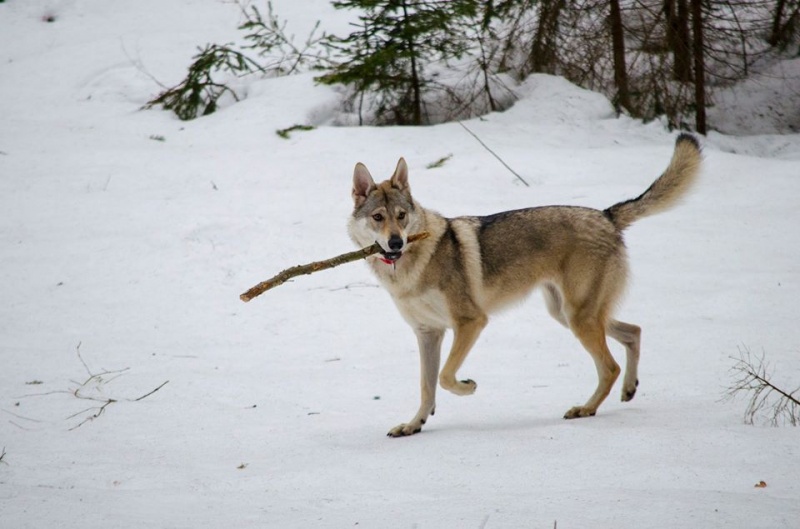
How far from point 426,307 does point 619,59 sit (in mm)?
8439

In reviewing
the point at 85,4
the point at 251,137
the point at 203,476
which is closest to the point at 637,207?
the point at 203,476

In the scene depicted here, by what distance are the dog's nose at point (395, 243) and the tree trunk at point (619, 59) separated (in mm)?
8306

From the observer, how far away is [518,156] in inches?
397

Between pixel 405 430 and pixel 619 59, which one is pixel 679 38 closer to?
pixel 619 59

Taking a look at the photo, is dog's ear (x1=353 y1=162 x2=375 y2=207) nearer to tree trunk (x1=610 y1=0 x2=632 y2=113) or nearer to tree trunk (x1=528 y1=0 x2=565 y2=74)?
tree trunk (x1=610 y1=0 x2=632 y2=113)

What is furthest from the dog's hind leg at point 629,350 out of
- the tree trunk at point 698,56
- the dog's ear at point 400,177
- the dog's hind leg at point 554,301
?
the tree trunk at point 698,56

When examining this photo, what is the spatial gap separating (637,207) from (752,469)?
232 cm

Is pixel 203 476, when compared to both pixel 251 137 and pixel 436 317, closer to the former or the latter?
pixel 436 317

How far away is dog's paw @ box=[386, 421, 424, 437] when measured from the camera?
4.46m

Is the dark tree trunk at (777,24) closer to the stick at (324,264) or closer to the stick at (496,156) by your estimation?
the stick at (496,156)

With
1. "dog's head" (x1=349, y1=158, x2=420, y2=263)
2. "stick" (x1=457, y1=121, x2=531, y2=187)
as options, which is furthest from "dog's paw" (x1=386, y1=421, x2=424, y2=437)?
"stick" (x1=457, y1=121, x2=531, y2=187)

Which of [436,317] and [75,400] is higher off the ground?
[436,317]

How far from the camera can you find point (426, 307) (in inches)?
185

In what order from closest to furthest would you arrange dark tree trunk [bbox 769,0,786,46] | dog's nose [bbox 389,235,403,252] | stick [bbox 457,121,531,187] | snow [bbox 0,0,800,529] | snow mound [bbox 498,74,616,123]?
snow [bbox 0,0,800,529]
dog's nose [bbox 389,235,403,252]
stick [bbox 457,121,531,187]
snow mound [bbox 498,74,616,123]
dark tree trunk [bbox 769,0,786,46]
